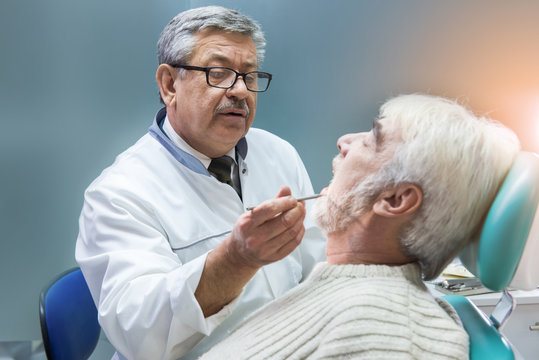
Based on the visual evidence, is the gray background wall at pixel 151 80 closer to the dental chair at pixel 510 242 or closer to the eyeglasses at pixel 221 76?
the eyeglasses at pixel 221 76

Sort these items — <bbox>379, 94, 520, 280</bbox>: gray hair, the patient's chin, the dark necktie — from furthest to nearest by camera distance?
the dark necktie
the patient's chin
<bbox>379, 94, 520, 280</bbox>: gray hair

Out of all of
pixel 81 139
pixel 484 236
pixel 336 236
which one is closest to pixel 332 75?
pixel 81 139

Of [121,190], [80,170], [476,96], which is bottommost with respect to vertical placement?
[80,170]

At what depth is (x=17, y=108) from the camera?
1901mm

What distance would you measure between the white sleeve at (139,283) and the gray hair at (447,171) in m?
0.48

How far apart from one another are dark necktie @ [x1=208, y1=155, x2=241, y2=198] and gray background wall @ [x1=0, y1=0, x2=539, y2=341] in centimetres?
72

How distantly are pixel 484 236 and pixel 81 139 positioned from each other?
167 cm

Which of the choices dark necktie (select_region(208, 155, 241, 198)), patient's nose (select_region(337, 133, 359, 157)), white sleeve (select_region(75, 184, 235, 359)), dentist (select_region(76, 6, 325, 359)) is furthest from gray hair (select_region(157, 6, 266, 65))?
patient's nose (select_region(337, 133, 359, 157))

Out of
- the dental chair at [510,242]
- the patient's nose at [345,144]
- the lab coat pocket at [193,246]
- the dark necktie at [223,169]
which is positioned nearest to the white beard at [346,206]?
the patient's nose at [345,144]

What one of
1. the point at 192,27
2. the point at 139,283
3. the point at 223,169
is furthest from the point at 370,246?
the point at 192,27

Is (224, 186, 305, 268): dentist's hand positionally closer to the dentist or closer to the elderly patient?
the dentist

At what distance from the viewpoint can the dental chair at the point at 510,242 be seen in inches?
35.9

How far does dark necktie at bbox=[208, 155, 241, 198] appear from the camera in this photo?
1.63 meters

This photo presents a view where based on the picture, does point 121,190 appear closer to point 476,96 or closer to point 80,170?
point 80,170
